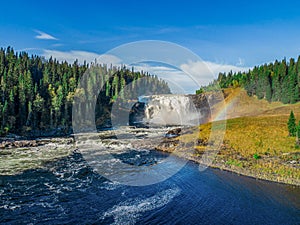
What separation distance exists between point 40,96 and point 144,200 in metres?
73.6

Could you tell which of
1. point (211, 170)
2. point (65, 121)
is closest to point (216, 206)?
point (211, 170)

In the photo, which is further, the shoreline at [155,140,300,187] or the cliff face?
the cliff face

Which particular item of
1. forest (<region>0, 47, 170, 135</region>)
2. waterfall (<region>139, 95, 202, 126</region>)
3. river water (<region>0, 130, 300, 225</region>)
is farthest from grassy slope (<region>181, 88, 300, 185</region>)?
waterfall (<region>139, 95, 202, 126</region>)

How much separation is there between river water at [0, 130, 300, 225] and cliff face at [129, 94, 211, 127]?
88831 millimetres

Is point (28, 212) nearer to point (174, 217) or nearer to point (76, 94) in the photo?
point (174, 217)


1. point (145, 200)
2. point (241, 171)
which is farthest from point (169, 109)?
point (145, 200)

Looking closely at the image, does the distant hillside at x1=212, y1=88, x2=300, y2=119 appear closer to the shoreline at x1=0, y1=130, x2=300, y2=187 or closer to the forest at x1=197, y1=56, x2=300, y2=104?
the forest at x1=197, y1=56, x2=300, y2=104

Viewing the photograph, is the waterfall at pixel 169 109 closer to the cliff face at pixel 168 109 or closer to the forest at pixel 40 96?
the cliff face at pixel 168 109

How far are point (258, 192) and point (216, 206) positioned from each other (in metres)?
6.32

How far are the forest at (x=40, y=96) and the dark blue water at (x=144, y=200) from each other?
44830 mm

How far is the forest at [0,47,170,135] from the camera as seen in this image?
7169 cm

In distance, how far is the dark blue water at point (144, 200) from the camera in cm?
1884

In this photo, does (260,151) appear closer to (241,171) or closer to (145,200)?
(241,171)

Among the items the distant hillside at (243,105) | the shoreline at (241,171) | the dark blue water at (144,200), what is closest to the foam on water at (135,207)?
the dark blue water at (144,200)
